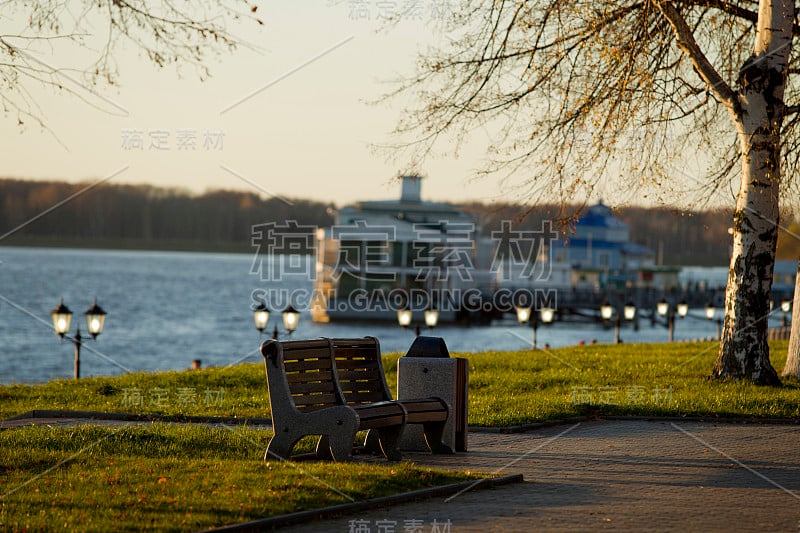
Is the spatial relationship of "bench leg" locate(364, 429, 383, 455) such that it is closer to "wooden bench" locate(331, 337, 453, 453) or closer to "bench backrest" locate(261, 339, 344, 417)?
"wooden bench" locate(331, 337, 453, 453)

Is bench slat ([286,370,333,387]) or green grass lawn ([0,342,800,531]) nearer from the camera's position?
green grass lawn ([0,342,800,531])

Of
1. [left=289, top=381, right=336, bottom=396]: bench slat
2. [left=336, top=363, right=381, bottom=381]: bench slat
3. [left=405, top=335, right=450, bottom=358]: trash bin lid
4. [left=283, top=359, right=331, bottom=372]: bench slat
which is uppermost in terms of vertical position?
[left=405, top=335, right=450, bottom=358]: trash bin lid

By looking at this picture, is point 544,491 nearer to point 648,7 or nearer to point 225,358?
point 648,7

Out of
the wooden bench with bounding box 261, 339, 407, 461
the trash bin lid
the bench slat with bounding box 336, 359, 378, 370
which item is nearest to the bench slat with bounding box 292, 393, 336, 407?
the wooden bench with bounding box 261, 339, 407, 461

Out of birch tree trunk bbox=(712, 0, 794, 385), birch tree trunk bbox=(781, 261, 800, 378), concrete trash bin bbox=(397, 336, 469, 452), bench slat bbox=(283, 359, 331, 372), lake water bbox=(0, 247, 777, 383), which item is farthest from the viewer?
lake water bbox=(0, 247, 777, 383)

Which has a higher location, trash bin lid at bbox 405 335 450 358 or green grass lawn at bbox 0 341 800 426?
trash bin lid at bbox 405 335 450 358

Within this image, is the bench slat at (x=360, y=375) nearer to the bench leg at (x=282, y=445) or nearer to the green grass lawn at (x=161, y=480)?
the bench leg at (x=282, y=445)

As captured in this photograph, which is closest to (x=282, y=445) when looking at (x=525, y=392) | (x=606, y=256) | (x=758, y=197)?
(x=525, y=392)

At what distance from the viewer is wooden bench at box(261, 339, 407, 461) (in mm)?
8430

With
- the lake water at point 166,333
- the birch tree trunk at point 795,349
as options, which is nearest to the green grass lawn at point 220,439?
the birch tree trunk at point 795,349

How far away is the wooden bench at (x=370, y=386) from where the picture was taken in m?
9.15

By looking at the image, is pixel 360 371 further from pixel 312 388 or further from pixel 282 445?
pixel 282 445

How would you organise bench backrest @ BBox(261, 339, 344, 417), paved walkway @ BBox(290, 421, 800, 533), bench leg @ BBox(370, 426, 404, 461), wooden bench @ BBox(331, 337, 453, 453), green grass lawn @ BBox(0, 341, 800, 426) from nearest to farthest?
paved walkway @ BBox(290, 421, 800, 533) → bench backrest @ BBox(261, 339, 344, 417) → bench leg @ BBox(370, 426, 404, 461) → wooden bench @ BBox(331, 337, 453, 453) → green grass lawn @ BBox(0, 341, 800, 426)

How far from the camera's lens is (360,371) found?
30.7 feet
